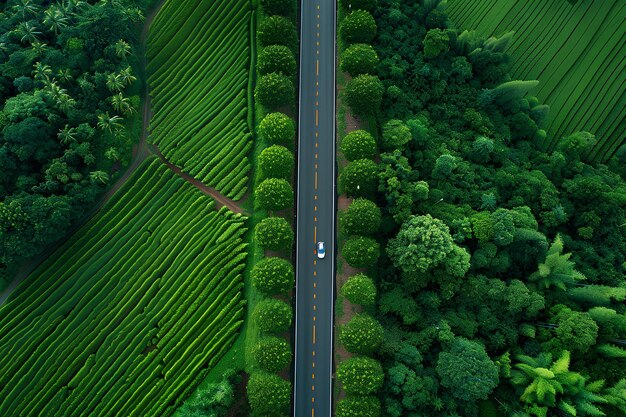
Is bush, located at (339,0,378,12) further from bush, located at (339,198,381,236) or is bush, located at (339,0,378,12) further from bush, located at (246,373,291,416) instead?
bush, located at (246,373,291,416)

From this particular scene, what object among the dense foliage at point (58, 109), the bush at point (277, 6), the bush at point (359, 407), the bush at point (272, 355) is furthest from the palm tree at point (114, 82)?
the bush at point (359, 407)

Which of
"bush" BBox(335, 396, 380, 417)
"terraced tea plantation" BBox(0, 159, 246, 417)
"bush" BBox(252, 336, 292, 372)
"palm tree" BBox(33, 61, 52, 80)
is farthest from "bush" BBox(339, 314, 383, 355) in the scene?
"palm tree" BBox(33, 61, 52, 80)

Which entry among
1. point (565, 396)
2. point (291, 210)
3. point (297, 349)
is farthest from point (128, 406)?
point (565, 396)

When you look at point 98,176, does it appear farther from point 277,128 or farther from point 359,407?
point 359,407

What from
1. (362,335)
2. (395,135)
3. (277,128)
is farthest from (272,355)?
(395,135)

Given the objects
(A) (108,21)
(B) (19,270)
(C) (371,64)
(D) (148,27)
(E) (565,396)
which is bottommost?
(B) (19,270)

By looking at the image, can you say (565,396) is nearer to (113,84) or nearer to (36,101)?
(113,84)
